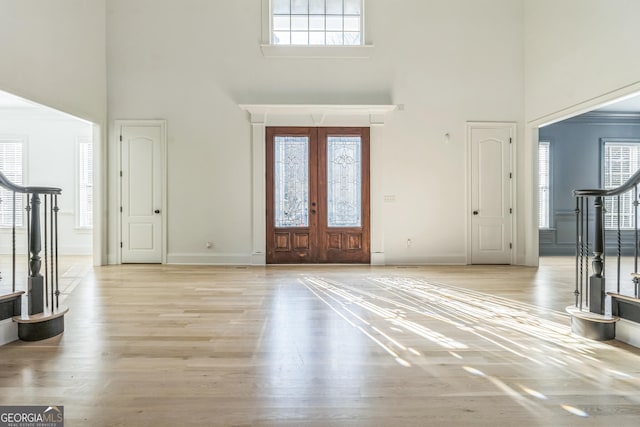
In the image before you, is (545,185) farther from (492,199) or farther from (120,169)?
(120,169)

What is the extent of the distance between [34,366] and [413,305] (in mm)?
3208

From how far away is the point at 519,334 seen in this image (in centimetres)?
302

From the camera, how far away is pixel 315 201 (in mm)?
6633

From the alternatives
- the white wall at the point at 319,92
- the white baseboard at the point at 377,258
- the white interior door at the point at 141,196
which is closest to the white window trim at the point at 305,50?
Result: the white wall at the point at 319,92

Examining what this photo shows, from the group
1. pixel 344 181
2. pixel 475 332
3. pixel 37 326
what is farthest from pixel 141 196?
pixel 475 332

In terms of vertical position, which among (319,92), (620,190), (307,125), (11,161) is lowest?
(620,190)

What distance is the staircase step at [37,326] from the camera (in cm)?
287

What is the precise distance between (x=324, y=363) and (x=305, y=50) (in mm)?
5616

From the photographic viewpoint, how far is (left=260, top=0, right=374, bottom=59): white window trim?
6520mm

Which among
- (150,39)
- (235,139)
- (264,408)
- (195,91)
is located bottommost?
(264,408)

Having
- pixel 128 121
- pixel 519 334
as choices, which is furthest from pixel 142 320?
pixel 128 121

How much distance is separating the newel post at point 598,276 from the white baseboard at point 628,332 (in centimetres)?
16

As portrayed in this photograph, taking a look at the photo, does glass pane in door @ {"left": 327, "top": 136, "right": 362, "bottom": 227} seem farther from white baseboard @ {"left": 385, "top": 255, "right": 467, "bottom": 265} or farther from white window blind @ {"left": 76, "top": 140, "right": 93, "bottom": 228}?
white window blind @ {"left": 76, "top": 140, "right": 93, "bottom": 228}

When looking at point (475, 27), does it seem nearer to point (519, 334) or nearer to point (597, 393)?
point (519, 334)
